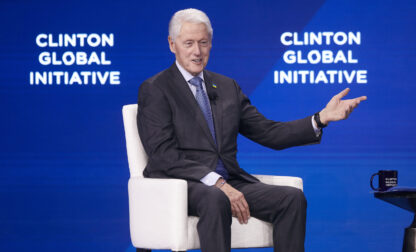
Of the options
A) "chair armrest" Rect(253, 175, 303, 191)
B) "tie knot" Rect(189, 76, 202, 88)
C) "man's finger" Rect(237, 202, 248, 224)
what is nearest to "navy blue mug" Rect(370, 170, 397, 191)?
"chair armrest" Rect(253, 175, 303, 191)

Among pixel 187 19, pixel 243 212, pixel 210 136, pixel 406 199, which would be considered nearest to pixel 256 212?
pixel 243 212

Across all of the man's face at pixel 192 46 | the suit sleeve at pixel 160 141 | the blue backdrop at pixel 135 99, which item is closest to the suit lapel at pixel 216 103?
the man's face at pixel 192 46

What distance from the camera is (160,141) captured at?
3209mm

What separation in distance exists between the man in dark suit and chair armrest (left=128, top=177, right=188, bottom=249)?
0.28ft

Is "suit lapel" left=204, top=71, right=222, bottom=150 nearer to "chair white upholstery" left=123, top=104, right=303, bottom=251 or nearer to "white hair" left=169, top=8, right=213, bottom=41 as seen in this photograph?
"white hair" left=169, top=8, right=213, bottom=41

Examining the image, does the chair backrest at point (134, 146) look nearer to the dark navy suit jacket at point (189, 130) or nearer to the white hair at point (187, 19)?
the dark navy suit jacket at point (189, 130)

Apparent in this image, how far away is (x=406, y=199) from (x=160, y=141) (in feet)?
4.01

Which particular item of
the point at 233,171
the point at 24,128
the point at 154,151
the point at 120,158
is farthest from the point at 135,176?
the point at 24,128

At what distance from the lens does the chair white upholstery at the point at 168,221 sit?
3016 mm

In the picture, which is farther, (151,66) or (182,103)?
(151,66)

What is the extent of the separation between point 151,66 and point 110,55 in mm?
305

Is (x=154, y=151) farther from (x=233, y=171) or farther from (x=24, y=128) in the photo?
(x=24, y=128)

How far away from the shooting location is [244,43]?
185 inches

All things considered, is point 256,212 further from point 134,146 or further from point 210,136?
point 134,146
